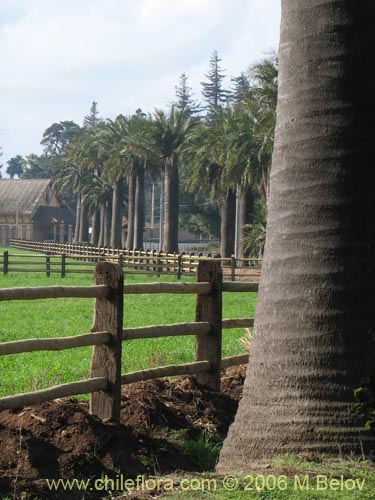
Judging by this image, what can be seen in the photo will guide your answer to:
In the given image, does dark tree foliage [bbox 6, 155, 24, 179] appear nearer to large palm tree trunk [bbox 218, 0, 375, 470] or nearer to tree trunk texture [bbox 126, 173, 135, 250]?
tree trunk texture [bbox 126, 173, 135, 250]

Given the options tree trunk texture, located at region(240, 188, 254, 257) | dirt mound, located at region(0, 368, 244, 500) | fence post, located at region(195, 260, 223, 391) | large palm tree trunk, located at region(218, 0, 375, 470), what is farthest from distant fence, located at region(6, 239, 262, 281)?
large palm tree trunk, located at region(218, 0, 375, 470)

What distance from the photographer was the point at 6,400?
6.44 metres

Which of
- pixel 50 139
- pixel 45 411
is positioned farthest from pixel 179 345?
pixel 50 139

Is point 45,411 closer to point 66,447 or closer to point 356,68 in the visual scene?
point 66,447

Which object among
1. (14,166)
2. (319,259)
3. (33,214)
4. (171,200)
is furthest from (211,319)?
(14,166)

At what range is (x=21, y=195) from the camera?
384 ft

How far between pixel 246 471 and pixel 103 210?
7815 cm

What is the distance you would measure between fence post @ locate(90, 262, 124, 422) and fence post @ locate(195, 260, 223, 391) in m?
1.47

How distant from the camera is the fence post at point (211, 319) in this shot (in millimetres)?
8672

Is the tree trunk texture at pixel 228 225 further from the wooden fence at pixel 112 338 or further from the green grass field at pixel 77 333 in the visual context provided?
the wooden fence at pixel 112 338

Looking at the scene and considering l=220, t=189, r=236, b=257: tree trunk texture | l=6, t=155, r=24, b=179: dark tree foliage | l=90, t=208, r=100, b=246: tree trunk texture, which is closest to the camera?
l=220, t=189, r=236, b=257: tree trunk texture

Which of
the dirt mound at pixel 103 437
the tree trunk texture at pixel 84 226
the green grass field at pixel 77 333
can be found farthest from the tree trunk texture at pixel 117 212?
the dirt mound at pixel 103 437

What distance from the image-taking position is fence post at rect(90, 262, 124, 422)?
23.9 ft

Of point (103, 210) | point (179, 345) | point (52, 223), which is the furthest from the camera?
point (52, 223)
